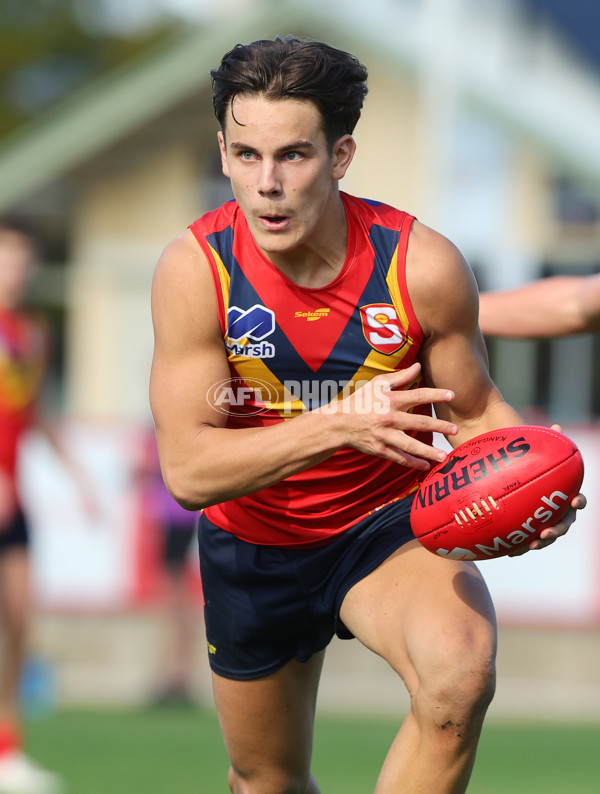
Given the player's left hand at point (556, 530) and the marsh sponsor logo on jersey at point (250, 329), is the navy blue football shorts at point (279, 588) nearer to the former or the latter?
the player's left hand at point (556, 530)

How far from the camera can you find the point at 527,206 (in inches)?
666

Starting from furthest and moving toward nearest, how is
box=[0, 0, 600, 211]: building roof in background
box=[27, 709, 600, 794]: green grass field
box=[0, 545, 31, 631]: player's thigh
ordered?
box=[0, 0, 600, 211]: building roof in background < box=[0, 545, 31, 631]: player's thigh < box=[27, 709, 600, 794]: green grass field

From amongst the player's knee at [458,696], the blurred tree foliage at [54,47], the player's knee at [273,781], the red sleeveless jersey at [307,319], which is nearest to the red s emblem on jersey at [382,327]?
the red sleeveless jersey at [307,319]

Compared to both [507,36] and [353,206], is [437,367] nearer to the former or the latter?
[353,206]

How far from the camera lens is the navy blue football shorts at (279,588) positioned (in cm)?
441

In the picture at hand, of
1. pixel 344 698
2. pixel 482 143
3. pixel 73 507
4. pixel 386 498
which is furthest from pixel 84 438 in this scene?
pixel 386 498

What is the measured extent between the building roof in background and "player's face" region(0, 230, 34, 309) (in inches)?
328

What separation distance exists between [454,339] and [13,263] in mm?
4529

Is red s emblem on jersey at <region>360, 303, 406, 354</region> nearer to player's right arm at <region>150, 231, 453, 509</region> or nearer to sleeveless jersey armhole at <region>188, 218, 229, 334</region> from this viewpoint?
player's right arm at <region>150, 231, 453, 509</region>

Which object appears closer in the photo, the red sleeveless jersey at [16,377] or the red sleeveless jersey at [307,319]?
the red sleeveless jersey at [307,319]

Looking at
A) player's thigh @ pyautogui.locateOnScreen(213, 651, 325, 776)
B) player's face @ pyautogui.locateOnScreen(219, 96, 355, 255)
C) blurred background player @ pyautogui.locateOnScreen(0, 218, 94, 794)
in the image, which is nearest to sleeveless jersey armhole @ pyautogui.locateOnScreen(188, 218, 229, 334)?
player's face @ pyautogui.locateOnScreen(219, 96, 355, 255)

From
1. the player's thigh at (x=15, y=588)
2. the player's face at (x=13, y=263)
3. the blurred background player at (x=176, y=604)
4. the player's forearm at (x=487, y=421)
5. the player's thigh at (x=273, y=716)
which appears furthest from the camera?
the blurred background player at (x=176, y=604)

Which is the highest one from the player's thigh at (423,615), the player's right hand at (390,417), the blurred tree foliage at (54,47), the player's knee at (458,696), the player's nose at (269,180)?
the blurred tree foliage at (54,47)

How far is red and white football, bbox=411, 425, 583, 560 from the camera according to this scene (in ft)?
13.2
